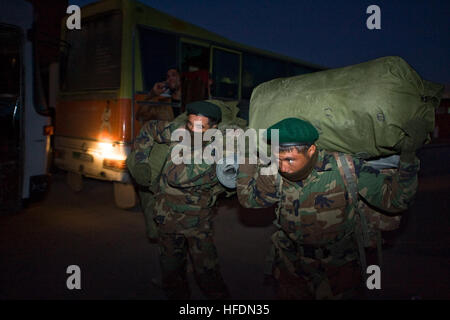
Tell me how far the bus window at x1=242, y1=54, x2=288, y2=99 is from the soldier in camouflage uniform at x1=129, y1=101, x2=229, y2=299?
5.31 metres

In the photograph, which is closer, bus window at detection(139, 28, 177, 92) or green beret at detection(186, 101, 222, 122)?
green beret at detection(186, 101, 222, 122)

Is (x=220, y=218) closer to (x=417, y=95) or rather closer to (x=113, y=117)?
(x=113, y=117)

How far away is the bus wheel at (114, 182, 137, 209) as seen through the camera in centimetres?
645

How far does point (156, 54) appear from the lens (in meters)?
6.30

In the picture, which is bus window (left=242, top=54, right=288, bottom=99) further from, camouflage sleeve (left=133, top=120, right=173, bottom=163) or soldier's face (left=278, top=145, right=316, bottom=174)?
soldier's face (left=278, top=145, right=316, bottom=174)

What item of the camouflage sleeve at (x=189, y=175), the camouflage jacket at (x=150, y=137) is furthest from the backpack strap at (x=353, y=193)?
the camouflage jacket at (x=150, y=137)

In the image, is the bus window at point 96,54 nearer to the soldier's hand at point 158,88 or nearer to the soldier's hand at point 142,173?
the soldier's hand at point 158,88

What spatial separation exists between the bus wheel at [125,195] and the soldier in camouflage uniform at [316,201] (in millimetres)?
4331

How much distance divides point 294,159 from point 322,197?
1.07ft

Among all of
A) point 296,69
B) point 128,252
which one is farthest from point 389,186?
point 296,69

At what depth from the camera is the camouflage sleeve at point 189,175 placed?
9.83 feet

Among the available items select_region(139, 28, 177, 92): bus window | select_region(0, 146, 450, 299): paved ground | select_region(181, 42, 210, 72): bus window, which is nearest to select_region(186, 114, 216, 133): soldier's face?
select_region(0, 146, 450, 299): paved ground

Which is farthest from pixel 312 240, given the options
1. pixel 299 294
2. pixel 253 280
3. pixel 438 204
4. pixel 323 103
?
pixel 438 204

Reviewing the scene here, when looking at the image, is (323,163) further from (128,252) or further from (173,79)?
(173,79)
